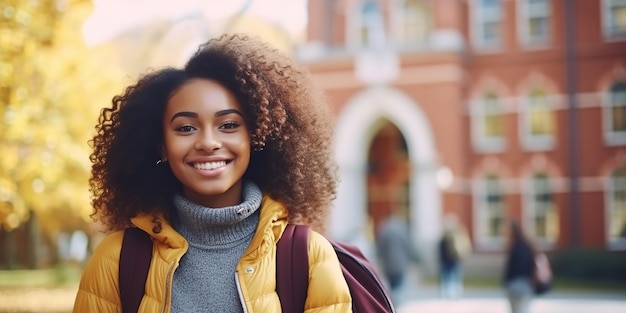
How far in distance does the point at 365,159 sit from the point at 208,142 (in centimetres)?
2457

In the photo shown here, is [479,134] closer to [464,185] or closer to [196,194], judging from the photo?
[464,185]

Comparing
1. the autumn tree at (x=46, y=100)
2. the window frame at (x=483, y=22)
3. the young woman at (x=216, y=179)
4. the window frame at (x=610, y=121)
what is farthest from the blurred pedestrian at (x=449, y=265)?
the young woman at (x=216, y=179)

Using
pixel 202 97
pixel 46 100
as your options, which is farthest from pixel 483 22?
pixel 202 97

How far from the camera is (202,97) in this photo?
8.34 feet

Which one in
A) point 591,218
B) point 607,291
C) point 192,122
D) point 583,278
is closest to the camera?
point 192,122

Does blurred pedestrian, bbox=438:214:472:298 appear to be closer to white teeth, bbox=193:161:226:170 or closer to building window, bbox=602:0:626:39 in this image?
building window, bbox=602:0:626:39

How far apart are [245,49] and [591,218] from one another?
A: 22.7 m

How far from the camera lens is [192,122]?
253 cm

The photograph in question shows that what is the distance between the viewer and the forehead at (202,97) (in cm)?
253

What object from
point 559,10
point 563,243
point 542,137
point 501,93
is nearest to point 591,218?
point 563,243

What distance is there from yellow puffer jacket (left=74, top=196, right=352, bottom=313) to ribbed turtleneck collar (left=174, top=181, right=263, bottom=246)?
0.05 metres

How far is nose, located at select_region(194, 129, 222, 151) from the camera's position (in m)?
2.49

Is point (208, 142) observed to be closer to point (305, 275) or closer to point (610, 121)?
point (305, 275)

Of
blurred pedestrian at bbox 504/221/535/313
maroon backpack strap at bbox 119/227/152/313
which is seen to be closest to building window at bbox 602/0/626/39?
blurred pedestrian at bbox 504/221/535/313
